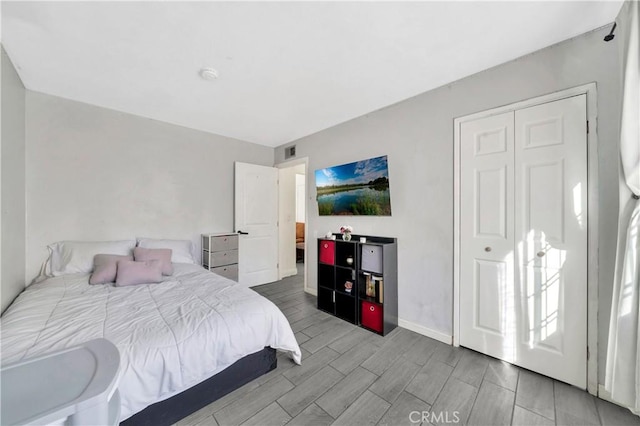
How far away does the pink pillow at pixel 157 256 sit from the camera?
8.52ft

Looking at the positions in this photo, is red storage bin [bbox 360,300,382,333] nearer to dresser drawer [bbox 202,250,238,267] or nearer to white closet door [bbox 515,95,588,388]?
white closet door [bbox 515,95,588,388]

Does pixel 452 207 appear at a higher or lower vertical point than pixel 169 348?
higher

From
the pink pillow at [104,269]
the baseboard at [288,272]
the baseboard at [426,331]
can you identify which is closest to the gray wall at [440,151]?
the baseboard at [426,331]

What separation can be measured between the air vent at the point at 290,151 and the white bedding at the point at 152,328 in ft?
8.62

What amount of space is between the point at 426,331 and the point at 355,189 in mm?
1784

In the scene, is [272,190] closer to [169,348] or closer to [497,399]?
[169,348]

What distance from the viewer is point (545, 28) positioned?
1.70 m

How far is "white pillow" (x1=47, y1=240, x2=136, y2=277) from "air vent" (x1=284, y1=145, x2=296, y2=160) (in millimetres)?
2733

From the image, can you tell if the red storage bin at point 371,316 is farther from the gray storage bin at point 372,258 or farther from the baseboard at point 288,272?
the baseboard at point 288,272

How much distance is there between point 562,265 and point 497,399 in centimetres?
109

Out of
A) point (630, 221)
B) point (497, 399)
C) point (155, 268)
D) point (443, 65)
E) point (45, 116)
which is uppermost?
point (443, 65)

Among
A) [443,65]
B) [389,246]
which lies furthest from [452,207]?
[443,65]

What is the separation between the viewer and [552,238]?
6.15ft

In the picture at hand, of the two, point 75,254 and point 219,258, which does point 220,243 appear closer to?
point 219,258
